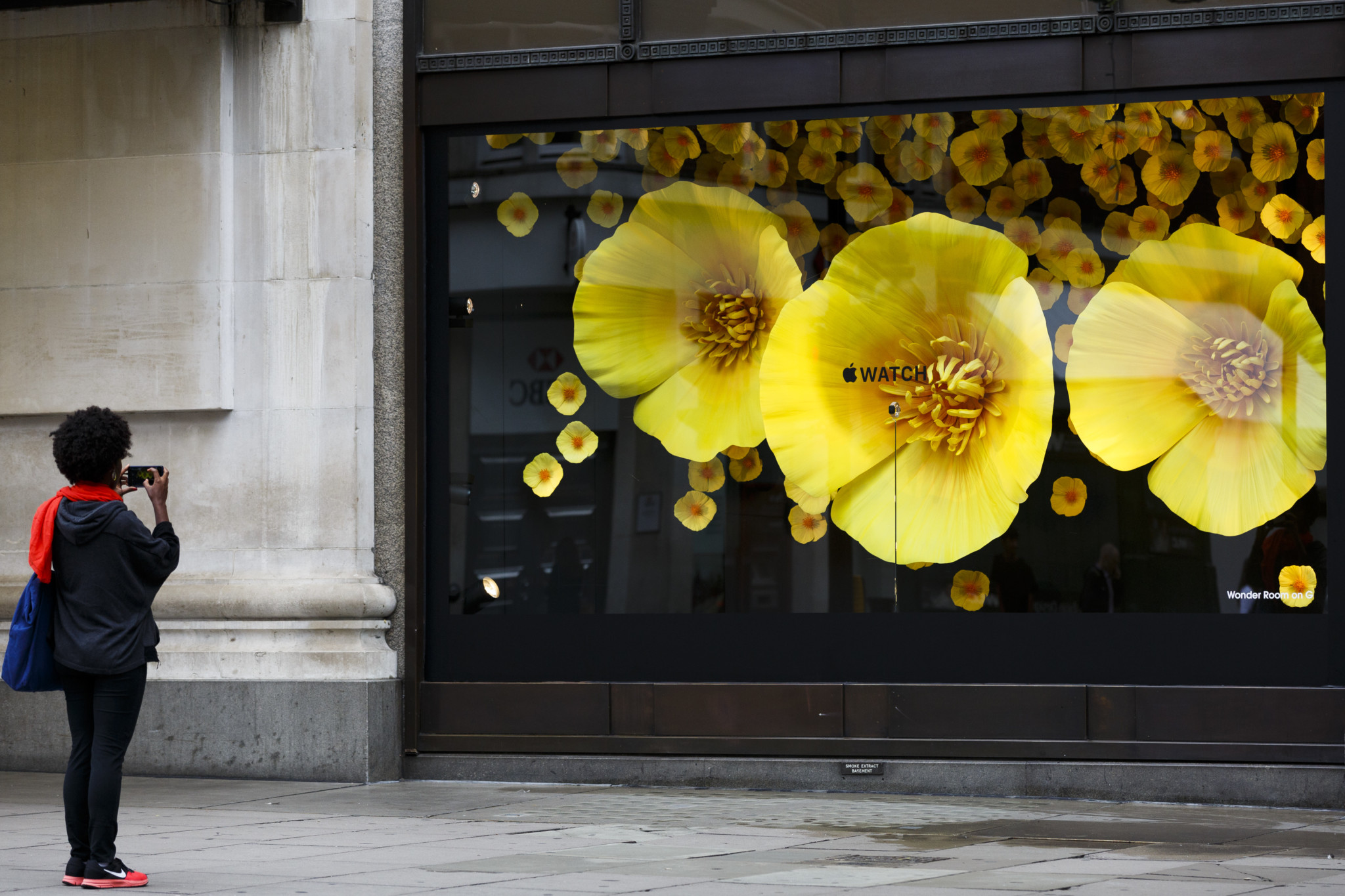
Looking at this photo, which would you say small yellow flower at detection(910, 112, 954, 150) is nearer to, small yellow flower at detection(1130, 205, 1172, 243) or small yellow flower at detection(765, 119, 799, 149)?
small yellow flower at detection(765, 119, 799, 149)

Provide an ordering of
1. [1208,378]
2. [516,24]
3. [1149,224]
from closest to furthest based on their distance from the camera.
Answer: [1208,378]
[1149,224]
[516,24]

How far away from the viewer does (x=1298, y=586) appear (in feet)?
30.0

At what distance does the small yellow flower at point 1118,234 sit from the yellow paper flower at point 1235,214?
49cm

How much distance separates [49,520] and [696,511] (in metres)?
4.30

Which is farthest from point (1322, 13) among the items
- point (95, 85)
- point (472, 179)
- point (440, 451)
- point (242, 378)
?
point (95, 85)

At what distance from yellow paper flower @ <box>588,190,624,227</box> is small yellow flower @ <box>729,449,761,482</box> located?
1.65 metres

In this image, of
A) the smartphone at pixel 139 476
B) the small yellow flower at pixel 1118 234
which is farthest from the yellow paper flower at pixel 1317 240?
the smartphone at pixel 139 476

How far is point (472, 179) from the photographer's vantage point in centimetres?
1025

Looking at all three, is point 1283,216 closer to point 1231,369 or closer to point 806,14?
point 1231,369

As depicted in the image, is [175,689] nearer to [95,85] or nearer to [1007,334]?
[95,85]

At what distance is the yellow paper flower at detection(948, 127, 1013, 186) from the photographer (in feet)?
31.5

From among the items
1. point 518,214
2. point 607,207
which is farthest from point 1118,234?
point 518,214

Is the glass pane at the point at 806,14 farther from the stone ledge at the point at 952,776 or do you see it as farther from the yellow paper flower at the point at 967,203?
the stone ledge at the point at 952,776

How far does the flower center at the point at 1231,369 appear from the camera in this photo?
9.29m
